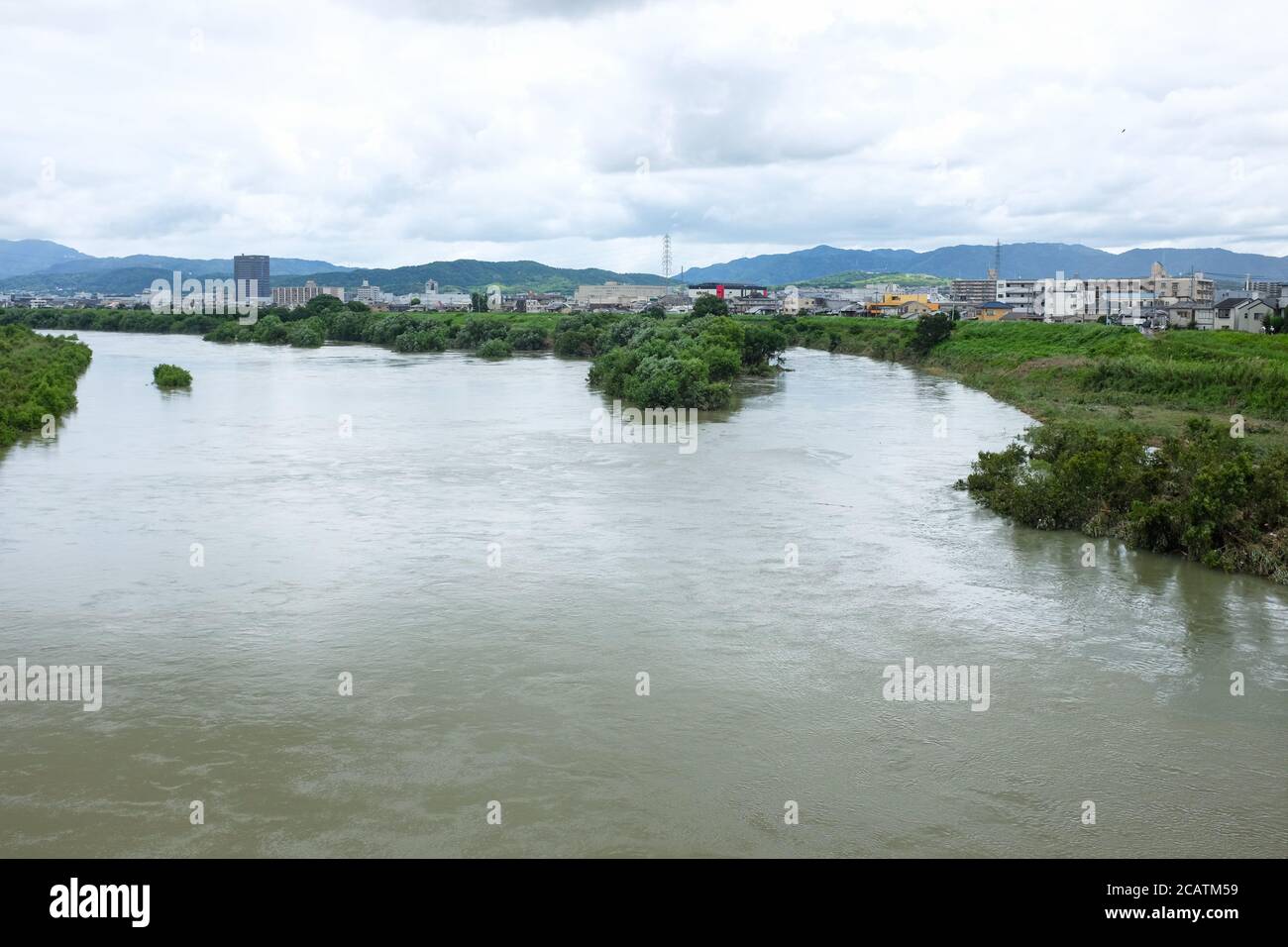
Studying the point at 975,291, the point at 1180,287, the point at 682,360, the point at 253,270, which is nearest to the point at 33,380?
the point at 682,360

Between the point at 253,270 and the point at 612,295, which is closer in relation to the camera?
the point at 612,295

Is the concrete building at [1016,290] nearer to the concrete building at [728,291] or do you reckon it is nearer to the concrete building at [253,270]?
the concrete building at [728,291]

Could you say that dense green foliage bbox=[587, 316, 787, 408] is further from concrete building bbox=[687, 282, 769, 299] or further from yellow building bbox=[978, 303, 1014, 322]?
concrete building bbox=[687, 282, 769, 299]

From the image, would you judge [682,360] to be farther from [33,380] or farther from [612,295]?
[612,295]

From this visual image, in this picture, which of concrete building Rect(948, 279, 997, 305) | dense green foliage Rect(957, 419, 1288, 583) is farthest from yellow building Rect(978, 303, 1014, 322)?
dense green foliage Rect(957, 419, 1288, 583)

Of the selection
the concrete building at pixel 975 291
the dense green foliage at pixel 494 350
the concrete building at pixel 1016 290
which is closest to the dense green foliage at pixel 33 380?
the dense green foliage at pixel 494 350
